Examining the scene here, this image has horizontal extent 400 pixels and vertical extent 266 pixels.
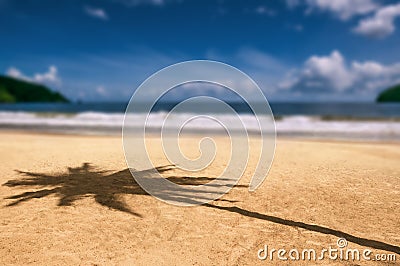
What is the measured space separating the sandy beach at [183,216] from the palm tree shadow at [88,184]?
0.07 ft

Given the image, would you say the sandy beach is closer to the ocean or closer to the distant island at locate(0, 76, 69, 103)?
the ocean

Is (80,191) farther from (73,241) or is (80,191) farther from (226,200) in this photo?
(226,200)

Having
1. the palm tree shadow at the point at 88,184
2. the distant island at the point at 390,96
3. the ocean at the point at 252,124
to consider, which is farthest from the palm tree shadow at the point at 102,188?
the distant island at the point at 390,96

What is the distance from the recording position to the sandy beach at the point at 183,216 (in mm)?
4113

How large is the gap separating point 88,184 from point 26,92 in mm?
189181

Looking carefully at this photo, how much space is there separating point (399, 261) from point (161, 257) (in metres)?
3.24

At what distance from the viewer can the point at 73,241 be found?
4.36 meters

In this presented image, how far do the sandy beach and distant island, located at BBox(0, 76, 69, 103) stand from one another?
17933cm

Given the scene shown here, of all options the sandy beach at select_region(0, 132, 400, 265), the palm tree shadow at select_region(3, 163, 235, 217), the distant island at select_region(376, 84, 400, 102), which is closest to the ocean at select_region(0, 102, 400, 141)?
the sandy beach at select_region(0, 132, 400, 265)

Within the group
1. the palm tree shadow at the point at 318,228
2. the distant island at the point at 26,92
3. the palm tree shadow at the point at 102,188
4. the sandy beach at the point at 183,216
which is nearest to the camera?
the sandy beach at the point at 183,216

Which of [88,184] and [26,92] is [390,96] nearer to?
[88,184]

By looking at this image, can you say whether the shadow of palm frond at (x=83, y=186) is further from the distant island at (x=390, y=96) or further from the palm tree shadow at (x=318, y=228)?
the distant island at (x=390, y=96)

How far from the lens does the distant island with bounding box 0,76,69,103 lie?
535 ft

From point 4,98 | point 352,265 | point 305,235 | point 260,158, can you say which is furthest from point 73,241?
point 4,98
